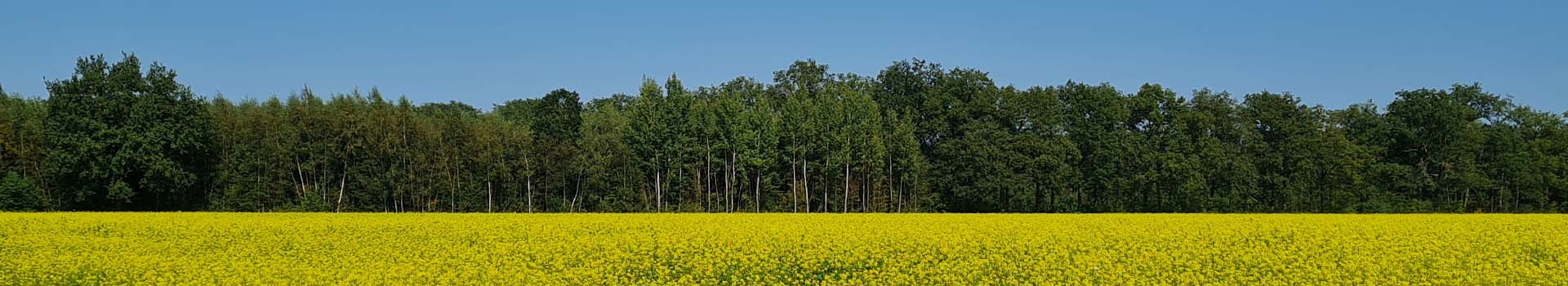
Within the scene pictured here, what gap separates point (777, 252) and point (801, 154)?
4261cm

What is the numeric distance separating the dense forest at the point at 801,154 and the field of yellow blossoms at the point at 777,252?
24791 millimetres

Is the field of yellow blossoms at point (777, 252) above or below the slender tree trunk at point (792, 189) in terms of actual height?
below

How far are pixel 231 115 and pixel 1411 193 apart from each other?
62256mm

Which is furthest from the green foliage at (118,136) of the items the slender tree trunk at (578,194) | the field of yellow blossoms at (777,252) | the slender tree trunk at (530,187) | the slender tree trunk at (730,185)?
the slender tree trunk at (730,185)

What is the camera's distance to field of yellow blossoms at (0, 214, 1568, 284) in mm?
15969

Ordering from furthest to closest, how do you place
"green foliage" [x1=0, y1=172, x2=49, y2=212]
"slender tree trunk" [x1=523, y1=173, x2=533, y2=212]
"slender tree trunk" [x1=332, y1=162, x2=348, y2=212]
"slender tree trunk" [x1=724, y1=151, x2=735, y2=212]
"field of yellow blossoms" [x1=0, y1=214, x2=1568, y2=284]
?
1. "slender tree trunk" [x1=724, y1=151, x2=735, y2=212]
2. "slender tree trunk" [x1=523, y1=173, x2=533, y2=212]
3. "slender tree trunk" [x1=332, y1=162, x2=348, y2=212]
4. "green foliage" [x1=0, y1=172, x2=49, y2=212]
5. "field of yellow blossoms" [x1=0, y1=214, x2=1568, y2=284]

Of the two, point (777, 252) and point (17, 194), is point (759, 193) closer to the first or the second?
point (17, 194)

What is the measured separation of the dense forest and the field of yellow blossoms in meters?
24.8

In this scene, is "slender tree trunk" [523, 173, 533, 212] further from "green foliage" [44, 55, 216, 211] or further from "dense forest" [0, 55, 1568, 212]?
"green foliage" [44, 55, 216, 211]

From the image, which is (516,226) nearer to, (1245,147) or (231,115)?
(231,115)

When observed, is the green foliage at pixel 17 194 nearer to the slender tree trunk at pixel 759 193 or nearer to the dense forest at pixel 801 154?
the dense forest at pixel 801 154

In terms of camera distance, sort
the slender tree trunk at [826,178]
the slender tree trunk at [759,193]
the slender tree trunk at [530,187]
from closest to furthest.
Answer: the slender tree trunk at [530,187]
the slender tree trunk at [759,193]
the slender tree trunk at [826,178]

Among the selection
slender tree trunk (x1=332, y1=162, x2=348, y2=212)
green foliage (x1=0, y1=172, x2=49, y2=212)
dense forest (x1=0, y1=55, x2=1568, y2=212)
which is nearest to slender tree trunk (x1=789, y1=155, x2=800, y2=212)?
dense forest (x1=0, y1=55, x2=1568, y2=212)

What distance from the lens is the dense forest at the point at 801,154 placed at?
55062 millimetres
